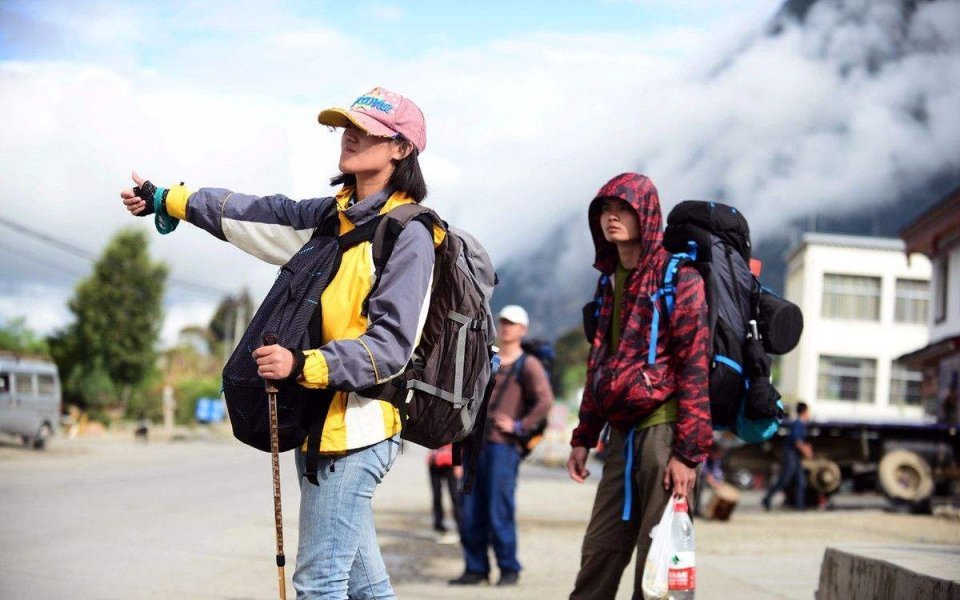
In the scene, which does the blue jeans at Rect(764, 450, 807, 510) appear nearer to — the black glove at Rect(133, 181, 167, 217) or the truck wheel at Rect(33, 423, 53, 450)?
the truck wheel at Rect(33, 423, 53, 450)

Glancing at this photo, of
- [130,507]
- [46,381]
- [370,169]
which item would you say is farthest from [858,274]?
[370,169]

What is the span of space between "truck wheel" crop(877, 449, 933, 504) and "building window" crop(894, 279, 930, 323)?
44010 millimetres

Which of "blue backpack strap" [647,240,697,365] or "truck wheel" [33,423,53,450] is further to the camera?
"truck wheel" [33,423,53,450]

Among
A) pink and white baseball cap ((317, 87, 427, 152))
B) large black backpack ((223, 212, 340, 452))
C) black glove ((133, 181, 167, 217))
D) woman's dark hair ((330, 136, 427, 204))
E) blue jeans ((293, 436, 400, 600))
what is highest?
pink and white baseball cap ((317, 87, 427, 152))

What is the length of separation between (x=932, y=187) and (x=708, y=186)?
26837mm

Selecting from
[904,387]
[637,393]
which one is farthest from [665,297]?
[904,387]

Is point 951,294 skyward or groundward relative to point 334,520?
skyward

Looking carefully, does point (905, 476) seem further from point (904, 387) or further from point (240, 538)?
point (904, 387)

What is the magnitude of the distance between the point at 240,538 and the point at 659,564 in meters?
7.50

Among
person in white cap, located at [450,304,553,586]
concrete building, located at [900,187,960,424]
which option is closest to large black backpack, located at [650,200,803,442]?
person in white cap, located at [450,304,553,586]

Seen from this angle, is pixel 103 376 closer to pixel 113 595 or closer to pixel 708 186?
pixel 113 595

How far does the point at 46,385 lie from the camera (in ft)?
114

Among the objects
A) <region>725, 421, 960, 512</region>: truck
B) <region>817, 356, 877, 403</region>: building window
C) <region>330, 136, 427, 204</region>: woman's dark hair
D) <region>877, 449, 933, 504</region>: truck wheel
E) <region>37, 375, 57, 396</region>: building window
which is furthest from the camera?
<region>817, 356, 877, 403</region>: building window

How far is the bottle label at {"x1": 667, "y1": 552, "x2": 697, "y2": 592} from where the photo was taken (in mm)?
4910
